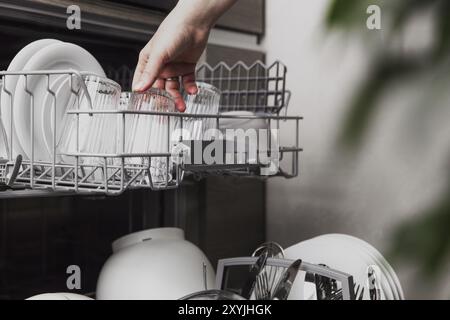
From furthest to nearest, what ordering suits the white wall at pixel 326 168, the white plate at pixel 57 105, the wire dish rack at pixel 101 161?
the white wall at pixel 326 168, the white plate at pixel 57 105, the wire dish rack at pixel 101 161

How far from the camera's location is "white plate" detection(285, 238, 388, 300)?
69cm

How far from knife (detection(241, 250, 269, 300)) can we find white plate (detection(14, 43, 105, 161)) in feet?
0.88

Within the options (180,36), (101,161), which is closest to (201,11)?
(180,36)

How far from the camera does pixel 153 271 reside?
2.15 feet

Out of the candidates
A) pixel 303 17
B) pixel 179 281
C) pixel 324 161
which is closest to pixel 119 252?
pixel 179 281

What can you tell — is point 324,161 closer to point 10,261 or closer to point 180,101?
point 180,101

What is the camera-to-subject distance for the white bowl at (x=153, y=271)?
647mm

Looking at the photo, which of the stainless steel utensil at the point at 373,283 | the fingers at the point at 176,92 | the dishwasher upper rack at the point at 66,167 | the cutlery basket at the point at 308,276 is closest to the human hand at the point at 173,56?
the fingers at the point at 176,92

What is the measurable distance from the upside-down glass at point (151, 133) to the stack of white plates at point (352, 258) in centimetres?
29

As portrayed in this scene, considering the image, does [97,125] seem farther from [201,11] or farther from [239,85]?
[239,85]

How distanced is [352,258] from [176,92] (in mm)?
339

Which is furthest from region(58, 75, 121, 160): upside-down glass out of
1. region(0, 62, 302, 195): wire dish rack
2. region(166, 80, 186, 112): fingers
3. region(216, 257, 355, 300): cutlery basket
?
region(216, 257, 355, 300): cutlery basket

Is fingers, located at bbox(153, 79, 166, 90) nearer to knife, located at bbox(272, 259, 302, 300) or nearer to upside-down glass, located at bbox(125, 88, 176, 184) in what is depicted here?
upside-down glass, located at bbox(125, 88, 176, 184)

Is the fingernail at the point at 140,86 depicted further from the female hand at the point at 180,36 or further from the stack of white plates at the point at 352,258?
the stack of white plates at the point at 352,258
